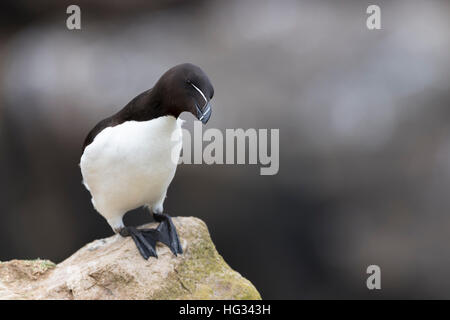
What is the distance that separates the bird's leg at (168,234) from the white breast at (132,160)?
16 centimetres

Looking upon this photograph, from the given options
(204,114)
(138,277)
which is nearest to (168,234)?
(138,277)

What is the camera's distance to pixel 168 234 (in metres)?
2.80

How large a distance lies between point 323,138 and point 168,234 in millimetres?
1971

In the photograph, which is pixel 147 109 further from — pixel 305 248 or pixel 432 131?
pixel 432 131

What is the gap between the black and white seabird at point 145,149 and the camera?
236 cm

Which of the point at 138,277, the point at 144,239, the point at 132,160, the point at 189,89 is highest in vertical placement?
the point at 189,89

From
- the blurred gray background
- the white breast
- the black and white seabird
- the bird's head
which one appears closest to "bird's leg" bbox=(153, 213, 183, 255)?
the black and white seabird

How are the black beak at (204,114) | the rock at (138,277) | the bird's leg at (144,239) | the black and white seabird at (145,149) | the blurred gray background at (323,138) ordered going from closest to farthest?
1. the black beak at (204,114)
2. the black and white seabird at (145,149)
3. the rock at (138,277)
4. the bird's leg at (144,239)
5. the blurred gray background at (323,138)

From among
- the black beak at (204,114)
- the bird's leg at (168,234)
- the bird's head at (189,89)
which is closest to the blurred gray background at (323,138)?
the bird's leg at (168,234)

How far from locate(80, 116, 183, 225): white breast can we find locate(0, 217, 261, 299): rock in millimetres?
267

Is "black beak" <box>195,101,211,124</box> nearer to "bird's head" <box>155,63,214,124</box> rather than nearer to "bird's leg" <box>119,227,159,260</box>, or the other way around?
"bird's head" <box>155,63,214,124</box>

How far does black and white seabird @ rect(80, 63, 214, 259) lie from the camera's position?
2.36m

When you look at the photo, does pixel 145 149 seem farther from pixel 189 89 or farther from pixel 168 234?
pixel 168 234

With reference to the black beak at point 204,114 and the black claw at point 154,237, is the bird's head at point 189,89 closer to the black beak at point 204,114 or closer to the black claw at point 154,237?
the black beak at point 204,114
